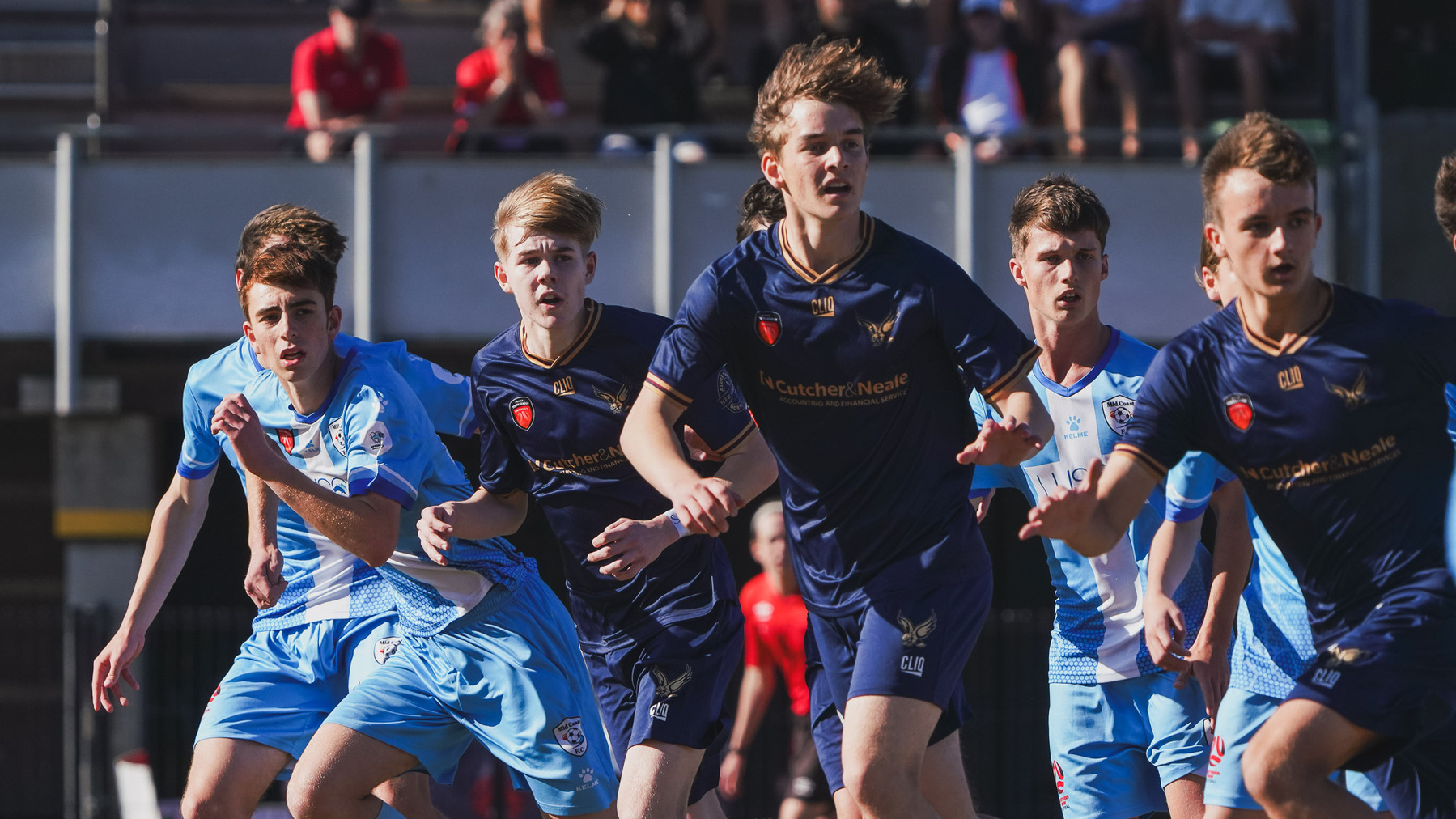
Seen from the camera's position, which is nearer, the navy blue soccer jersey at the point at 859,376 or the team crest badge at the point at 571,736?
the navy blue soccer jersey at the point at 859,376

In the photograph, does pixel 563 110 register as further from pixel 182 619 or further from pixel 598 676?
pixel 598 676

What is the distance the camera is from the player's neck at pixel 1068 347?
5.24 metres

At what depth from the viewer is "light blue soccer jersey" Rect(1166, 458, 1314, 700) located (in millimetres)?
4723

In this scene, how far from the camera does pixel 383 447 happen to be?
16.4 feet

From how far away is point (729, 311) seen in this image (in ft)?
14.5

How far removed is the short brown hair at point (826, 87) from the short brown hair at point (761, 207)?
103cm

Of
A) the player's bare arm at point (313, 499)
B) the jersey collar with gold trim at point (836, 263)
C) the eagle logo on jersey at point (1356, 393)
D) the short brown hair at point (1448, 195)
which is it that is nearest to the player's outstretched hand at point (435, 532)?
the player's bare arm at point (313, 499)

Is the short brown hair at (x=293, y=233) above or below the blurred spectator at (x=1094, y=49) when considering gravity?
below

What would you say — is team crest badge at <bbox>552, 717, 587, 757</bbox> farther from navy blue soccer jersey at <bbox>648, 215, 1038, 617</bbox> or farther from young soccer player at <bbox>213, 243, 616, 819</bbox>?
navy blue soccer jersey at <bbox>648, 215, 1038, 617</bbox>

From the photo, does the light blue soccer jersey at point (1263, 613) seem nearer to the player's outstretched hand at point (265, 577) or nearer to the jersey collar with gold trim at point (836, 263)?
the jersey collar with gold trim at point (836, 263)

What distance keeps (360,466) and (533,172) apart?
6614mm

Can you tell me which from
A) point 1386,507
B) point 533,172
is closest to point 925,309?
point 1386,507

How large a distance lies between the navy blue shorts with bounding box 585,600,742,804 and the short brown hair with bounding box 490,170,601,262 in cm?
126

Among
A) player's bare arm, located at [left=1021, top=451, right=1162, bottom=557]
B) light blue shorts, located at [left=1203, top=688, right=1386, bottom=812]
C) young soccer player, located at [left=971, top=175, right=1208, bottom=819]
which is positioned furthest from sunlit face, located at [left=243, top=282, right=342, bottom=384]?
light blue shorts, located at [left=1203, top=688, right=1386, bottom=812]
